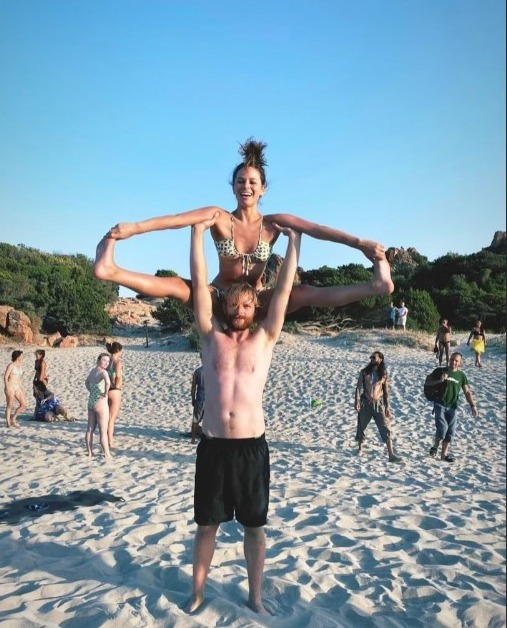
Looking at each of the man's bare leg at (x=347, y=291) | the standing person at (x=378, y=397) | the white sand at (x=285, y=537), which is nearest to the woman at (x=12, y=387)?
the white sand at (x=285, y=537)

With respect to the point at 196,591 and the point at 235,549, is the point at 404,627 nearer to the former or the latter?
the point at 196,591

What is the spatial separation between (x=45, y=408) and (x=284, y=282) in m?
10.4

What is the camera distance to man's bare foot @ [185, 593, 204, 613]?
3379mm

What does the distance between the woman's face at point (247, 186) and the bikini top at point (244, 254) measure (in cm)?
14

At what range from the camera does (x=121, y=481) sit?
7.15 metres

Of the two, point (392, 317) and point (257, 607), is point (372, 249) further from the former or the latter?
point (392, 317)

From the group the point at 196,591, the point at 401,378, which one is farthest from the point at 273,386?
the point at 196,591

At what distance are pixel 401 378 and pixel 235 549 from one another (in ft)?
44.8

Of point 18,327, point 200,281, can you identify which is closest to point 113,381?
point 200,281

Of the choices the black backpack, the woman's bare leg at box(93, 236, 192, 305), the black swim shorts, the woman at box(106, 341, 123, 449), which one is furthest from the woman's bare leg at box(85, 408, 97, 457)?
the woman's bare leg at box(93, 236, 192, 305)

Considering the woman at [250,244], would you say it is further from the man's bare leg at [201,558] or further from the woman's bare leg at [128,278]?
the man's bare leg at [201,558]

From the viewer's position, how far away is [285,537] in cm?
492

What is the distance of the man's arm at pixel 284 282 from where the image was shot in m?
3.22

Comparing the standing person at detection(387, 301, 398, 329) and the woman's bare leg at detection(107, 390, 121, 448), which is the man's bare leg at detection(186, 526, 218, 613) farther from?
the standing person at detection(387, 301, 398, 329)
